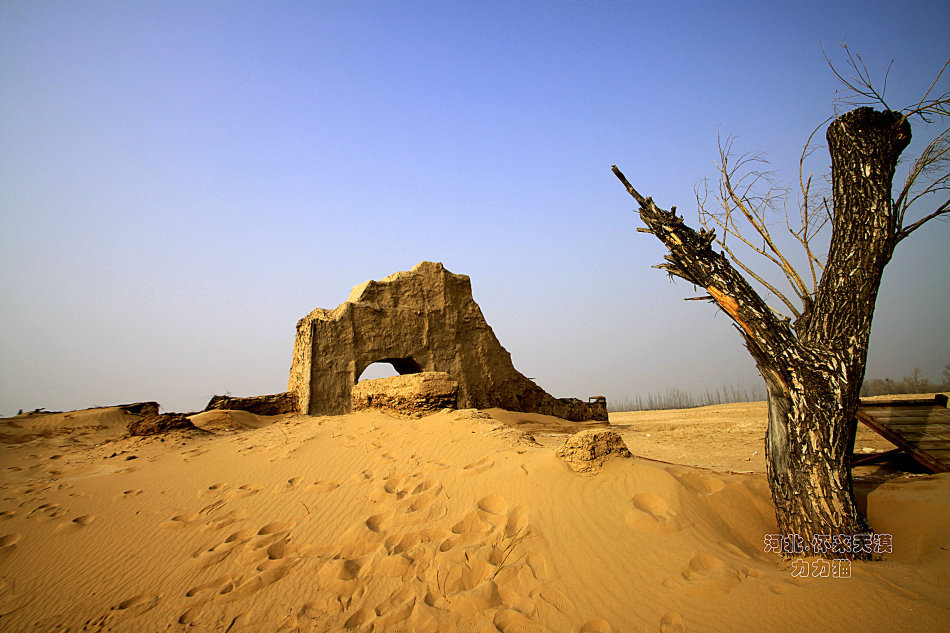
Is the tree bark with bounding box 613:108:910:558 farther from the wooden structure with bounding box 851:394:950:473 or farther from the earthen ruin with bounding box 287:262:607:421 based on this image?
the earthen ruin with bounding box 287:262:607:421

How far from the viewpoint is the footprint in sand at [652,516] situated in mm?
2914

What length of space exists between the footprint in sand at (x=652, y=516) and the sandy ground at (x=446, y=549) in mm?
14

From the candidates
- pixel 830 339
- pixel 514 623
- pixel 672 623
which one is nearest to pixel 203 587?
pixel 514 623

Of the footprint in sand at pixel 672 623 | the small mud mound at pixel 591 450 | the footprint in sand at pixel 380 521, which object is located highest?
the small mud mound at pixel 591 450

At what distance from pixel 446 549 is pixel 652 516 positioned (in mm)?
1511

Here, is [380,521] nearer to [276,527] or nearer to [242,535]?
[276,527]

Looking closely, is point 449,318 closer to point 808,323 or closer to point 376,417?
point 376,417

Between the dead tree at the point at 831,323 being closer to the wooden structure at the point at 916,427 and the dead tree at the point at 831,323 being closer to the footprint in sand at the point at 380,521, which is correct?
the wooden structure at the point at 916,427

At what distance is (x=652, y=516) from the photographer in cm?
302

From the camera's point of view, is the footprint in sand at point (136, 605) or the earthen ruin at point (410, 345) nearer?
the footprint in sand at point (136, 605)

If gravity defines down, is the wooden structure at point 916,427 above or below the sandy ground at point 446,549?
→ above

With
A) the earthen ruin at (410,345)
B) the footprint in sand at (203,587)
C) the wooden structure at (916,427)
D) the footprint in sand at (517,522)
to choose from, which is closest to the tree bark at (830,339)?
the wooden structure at (916,427)

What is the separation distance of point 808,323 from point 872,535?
1.50 m

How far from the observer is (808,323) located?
10.4 feet
